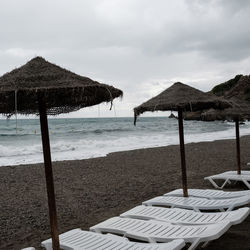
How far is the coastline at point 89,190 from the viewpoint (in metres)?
4.69

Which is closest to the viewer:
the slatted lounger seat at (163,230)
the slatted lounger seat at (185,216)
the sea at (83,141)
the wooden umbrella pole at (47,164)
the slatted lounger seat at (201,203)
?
the wooden umbrella pole at (47,164)

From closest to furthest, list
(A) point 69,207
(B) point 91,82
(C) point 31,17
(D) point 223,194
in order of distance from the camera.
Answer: (B) point 91,82 < (D) point 223,194 < (A) point 69,207 < (C) point 31,17

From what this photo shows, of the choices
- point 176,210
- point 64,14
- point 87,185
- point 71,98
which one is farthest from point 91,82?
point 64,14

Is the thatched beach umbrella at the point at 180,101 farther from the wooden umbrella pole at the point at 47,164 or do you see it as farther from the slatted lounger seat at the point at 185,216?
the wooden umbrella pole at the point at 47,164

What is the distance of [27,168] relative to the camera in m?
11.1

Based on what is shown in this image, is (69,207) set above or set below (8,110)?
below

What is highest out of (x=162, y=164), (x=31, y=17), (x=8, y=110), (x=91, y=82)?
(x=31, y=17)

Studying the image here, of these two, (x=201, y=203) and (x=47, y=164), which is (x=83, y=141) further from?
(x=47, y=164)

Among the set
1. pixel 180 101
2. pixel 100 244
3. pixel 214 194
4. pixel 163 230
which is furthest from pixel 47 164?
pixel 214 194

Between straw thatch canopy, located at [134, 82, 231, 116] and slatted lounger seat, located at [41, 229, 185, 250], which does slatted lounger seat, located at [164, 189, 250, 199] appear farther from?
slatted lounger seat, located at [41, 229, 185, 250]

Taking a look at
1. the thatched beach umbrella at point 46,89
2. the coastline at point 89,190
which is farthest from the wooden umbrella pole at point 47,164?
the coastline at point 89,190

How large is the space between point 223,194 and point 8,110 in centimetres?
364

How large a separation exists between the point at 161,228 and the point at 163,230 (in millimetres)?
70

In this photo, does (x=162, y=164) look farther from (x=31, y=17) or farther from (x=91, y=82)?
(x=91, y=82)
